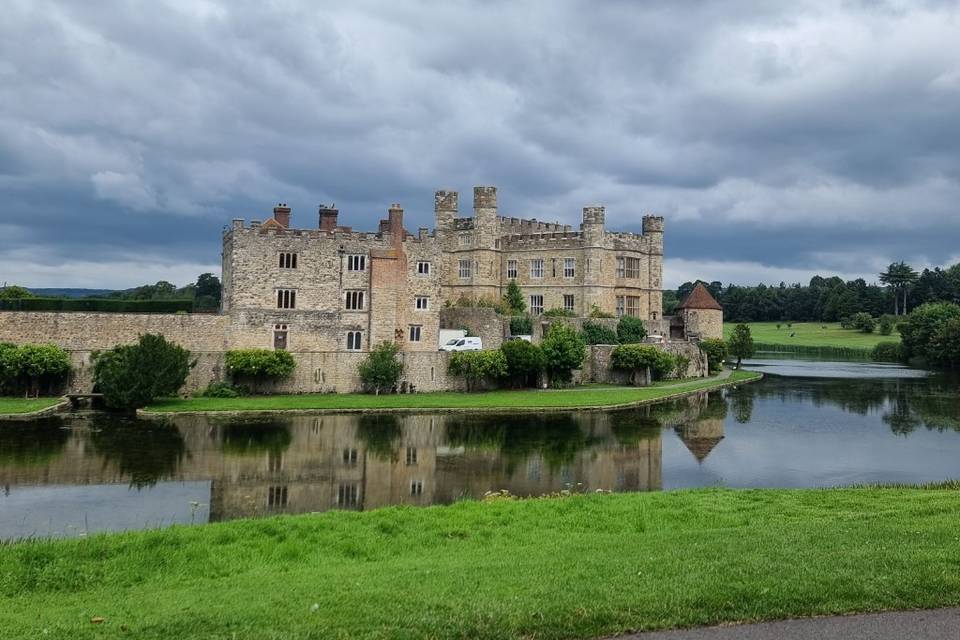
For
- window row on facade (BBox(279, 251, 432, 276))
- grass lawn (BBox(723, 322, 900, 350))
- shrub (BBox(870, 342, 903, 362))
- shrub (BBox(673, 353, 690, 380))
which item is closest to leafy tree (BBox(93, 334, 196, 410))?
window row on facade (BBox(279, 251, 432, 276))

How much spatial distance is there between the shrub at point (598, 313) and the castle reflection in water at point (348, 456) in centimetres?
1957

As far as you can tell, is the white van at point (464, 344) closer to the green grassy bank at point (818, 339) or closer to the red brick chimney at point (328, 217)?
the red brick chimney at point (328, 217)

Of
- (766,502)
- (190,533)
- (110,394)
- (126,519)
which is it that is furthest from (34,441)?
(766,502)

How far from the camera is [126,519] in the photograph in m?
16.4

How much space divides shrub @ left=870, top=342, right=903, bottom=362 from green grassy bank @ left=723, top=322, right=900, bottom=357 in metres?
2.81

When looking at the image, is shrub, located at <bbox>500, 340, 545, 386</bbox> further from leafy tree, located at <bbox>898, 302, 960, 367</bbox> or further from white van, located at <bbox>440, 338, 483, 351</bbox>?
leafy tree, located at <bbox>898, 302, 960, 367</bbox>

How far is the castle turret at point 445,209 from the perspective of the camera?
56.4m

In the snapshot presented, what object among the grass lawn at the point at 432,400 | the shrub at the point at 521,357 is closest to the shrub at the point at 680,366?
the grass lawn at the point at 432,400

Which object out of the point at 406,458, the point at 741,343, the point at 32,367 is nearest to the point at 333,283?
the point at 32,367

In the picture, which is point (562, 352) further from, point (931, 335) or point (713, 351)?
point (931, 335)

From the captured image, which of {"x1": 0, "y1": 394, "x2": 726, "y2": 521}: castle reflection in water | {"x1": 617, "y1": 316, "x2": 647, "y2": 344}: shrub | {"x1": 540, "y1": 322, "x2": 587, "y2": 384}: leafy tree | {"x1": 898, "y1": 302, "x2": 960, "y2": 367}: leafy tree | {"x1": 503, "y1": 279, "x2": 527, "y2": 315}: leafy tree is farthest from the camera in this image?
{"x1": 898, "y1": 302, "x2": 960, "y2": 367}: leafy tree

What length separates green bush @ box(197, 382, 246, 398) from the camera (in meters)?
37.2

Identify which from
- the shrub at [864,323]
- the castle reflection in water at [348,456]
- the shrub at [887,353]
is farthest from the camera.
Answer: the shrub at [864,323]

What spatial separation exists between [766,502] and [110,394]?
88.1ft
